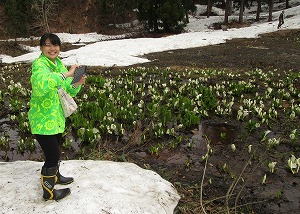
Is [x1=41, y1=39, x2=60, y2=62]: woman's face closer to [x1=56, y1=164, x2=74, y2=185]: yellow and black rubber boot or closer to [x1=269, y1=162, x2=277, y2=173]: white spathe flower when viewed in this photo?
[x1=56, y1=164, x2=74, y2=185]: yellow and black rubber boot

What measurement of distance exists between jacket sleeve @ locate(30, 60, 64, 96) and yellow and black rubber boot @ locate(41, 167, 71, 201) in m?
0.96

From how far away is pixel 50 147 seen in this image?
341 cm

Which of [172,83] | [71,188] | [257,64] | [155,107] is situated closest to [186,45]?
[257,64]

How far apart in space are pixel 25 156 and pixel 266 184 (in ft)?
14.5

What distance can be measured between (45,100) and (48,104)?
2.2 inches

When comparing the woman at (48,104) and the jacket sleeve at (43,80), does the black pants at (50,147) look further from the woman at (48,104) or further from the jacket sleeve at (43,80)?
the jacket sleeve at (43,80)

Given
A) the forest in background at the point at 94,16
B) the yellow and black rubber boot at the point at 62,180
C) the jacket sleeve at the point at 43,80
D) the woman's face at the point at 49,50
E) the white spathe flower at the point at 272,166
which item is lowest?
the white spathe flower at the point at 272,166

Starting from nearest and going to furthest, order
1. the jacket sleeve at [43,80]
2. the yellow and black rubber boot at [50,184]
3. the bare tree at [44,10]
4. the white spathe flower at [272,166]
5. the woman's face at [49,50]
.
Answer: the jacket sleeve at [43,80]
the woman's face at [49,50]
the yellow and black rubber boot at [50,184]
the white spathe flower at [272,166]
the bare tree at [44,10]

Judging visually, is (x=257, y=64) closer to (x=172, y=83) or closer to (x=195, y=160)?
(x=172, y=83)

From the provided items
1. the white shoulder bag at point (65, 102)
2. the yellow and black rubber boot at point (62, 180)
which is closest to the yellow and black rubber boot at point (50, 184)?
the yellow and black rubber boot at point (62, 180)

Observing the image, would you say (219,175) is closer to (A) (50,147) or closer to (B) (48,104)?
(A) (50,147)

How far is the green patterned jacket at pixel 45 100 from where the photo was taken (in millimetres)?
3127

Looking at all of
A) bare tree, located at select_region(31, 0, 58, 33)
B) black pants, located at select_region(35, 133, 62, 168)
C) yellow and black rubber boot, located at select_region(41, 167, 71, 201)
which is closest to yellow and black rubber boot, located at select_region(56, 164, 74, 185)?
yellow and black rubber boot, located at select_region(41, 167, 71, 201)

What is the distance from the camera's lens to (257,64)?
48.1ft
